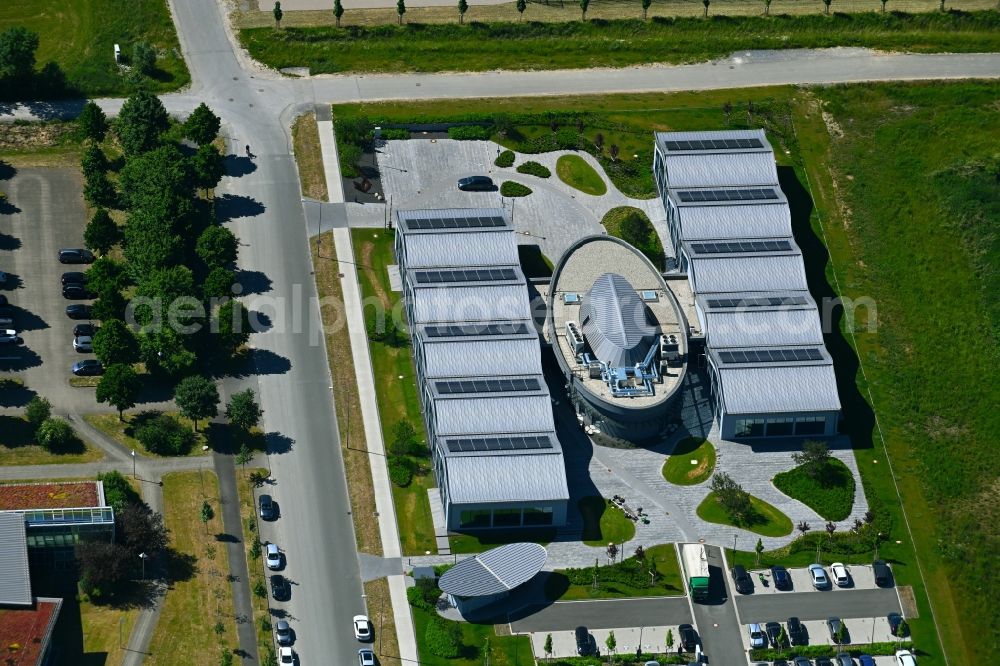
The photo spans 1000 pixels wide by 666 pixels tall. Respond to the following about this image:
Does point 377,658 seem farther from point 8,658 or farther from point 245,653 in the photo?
point 8,658

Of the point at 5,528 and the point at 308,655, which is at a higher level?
the point at 5,528

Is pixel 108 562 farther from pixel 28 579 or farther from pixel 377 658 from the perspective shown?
pixel 377 658

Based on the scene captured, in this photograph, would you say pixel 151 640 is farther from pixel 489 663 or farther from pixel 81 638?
pixel 489 663

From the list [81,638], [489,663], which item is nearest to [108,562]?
[81,638]

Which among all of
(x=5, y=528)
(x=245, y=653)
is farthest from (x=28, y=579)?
(x=245, y=653)

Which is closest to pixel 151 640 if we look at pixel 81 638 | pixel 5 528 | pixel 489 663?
pixel 81 638
